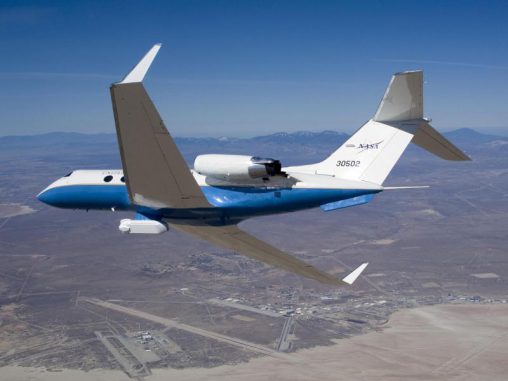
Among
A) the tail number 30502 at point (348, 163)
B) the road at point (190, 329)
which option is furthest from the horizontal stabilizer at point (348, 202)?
Answer: the road at point (190, 329)

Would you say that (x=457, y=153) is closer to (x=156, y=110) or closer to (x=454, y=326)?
(x=156, y=110)

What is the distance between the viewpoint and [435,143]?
24.1 m

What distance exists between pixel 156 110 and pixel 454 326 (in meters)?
98.8

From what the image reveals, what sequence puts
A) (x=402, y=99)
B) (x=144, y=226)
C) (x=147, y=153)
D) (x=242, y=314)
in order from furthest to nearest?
1. (x=242, y=314)
2. (x=144, y=226)
3. (x=402, y=99)
4. (x=147, y=153)

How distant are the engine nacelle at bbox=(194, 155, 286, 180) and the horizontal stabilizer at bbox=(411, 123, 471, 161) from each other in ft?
23.0

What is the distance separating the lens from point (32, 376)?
7794 centimetres

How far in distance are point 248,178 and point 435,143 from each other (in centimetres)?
923

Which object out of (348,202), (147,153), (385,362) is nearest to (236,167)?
(147,153)

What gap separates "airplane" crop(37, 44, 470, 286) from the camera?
71.1 ft

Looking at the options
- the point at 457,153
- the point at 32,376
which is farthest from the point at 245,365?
the point at 457,153

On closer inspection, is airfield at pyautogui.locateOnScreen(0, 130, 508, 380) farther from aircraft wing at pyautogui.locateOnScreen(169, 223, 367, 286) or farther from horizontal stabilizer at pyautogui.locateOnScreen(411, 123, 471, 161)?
horizontal stabilizer at pyautogui.locateOnScreen(411, 123, 471, 161)

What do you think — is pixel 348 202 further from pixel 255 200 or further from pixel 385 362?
pixel 385 362

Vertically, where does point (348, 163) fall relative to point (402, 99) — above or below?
below

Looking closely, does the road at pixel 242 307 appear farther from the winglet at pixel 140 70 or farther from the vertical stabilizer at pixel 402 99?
the winglet at pixel 140 70
